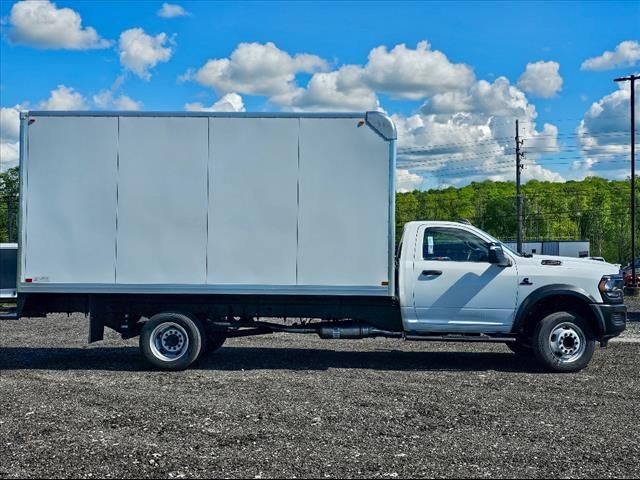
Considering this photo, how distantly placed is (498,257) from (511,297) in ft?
1.91

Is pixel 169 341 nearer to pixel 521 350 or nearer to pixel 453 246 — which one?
pixel 453 246

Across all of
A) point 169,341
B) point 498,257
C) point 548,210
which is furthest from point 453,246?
point 548,210

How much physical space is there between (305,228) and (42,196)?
3.58 m

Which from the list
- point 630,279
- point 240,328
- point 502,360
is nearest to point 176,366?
point 240,328

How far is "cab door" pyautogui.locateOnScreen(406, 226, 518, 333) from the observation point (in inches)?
407

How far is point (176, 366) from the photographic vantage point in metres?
10.3

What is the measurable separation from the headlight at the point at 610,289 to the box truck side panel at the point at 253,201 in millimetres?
4249

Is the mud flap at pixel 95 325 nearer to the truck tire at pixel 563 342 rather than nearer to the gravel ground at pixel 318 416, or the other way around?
the gravel ground at pixel 318 416

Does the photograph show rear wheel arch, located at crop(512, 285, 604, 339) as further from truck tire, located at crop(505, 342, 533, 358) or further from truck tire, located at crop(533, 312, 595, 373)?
truck tire, located at crop(505, 342, 533, 358)

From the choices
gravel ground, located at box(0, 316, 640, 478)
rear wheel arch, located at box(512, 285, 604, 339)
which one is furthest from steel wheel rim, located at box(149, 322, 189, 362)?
rear wheel arch, located at box(512, 285, 604, 339)

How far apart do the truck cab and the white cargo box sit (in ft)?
2.13

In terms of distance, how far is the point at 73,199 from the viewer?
1012 centimetres

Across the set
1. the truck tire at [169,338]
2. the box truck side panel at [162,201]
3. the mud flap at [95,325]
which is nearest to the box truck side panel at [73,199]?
the box truck side panel at [162,201]

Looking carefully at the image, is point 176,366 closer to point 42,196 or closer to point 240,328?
point 240,328
